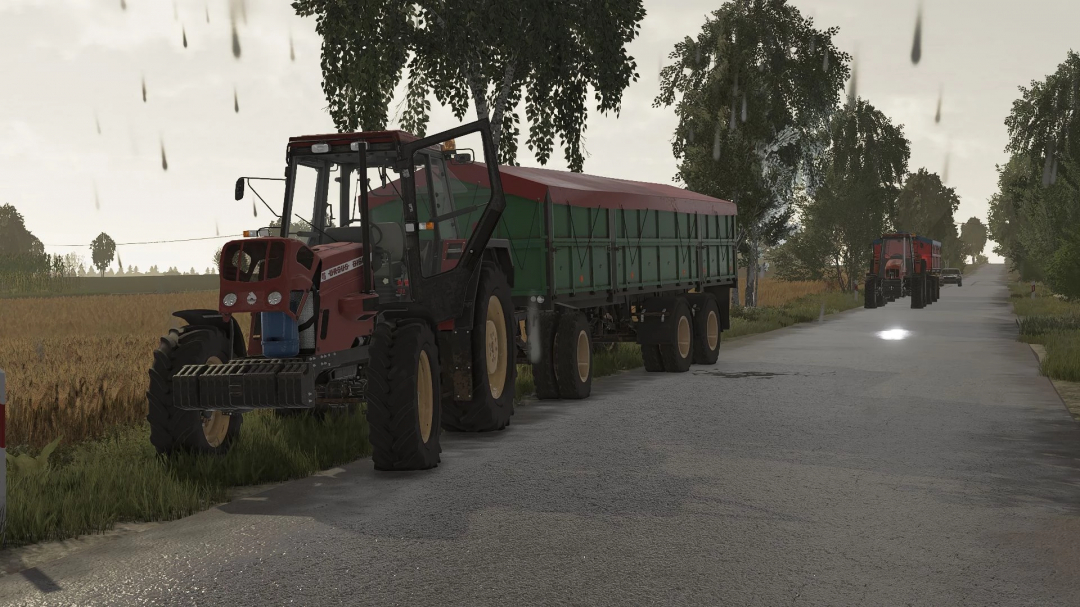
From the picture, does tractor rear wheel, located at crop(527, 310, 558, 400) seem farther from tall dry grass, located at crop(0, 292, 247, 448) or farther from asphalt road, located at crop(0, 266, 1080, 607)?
tall dry grass, located at crop(0, 292, 247, 448)

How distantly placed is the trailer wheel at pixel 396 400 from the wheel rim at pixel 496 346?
2305 mm

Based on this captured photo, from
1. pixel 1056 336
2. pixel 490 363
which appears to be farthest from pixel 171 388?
pixel 1056 336

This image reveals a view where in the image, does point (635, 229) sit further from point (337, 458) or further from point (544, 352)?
point (337, 458)

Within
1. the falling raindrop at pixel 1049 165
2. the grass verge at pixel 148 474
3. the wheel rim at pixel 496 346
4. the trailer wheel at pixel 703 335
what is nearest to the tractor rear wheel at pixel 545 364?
the wheel rim at pixel 496 346

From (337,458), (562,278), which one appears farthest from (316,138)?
(562,278)

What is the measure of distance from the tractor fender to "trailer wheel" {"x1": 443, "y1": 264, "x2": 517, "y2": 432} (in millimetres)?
2302

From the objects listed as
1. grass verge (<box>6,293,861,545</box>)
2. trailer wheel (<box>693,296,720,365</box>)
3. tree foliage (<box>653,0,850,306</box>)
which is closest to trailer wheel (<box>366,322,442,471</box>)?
grass verge (<box>6,293,861,545</box>)

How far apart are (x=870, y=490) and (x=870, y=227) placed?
49.5m

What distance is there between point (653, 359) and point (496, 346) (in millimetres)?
6257

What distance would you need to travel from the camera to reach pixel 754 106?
3375 centimetres

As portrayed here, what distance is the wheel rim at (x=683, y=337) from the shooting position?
17.4 meters

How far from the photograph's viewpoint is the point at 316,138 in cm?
959

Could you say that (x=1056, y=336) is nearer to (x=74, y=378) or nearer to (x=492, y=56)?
(x=492, y=56)

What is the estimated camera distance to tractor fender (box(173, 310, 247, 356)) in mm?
8953
